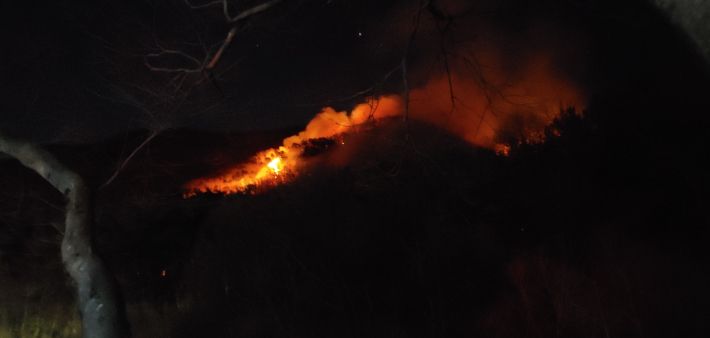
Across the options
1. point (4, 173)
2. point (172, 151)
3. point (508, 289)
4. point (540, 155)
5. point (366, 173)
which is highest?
point (540, 155)

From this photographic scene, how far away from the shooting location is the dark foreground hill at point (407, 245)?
10273 mm

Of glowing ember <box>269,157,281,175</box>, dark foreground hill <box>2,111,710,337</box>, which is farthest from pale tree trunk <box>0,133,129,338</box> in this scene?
glowing ember <box>269,157,281,175</box>

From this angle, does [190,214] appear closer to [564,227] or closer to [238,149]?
[238,149]

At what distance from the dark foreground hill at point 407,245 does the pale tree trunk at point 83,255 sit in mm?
4018

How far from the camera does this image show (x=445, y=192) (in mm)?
12578

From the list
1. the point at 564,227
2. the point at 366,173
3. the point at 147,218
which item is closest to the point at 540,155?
the point at 564,227

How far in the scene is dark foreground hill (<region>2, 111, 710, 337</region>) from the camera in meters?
10.3

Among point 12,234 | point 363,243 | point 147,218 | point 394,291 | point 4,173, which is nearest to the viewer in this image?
point 4,173

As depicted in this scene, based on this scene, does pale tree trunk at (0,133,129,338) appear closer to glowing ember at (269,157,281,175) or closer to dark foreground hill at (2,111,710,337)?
dark foreground hill at (2,111,710,337)

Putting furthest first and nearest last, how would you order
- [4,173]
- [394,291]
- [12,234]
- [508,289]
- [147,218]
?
1. [394,291]
2. [508,289]
3. [147,218]
4. [12,234]
5. [4,173]

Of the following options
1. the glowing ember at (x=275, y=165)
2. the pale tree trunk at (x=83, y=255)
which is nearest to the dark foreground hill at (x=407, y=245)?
the glowing ember at (x=275, y=165)

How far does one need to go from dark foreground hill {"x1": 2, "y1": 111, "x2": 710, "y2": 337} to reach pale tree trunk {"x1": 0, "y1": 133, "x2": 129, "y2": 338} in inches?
158

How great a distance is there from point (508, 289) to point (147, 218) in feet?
32.6

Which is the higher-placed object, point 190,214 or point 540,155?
point 540,155
